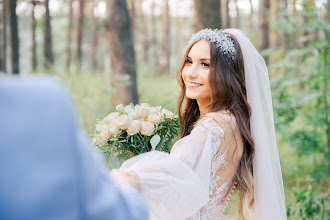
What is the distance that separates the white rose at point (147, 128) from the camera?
6.95 ft

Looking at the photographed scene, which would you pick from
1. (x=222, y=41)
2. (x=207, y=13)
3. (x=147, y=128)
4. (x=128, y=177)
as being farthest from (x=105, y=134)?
(x=207, y=13)

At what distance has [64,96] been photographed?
3.18ft

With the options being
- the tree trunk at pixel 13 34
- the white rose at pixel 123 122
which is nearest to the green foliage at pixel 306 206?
the white rose at pixel 123 122

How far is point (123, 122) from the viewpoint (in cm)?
209

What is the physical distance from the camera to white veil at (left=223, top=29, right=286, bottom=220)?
7.29 ft

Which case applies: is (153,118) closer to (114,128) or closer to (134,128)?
(134,128)

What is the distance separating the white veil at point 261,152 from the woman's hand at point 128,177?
3.46ft

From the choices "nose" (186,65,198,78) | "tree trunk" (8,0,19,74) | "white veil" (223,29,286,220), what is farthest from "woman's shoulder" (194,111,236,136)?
"tree trunk" (8,0,19,74)

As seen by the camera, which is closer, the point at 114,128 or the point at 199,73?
the point at 114,128

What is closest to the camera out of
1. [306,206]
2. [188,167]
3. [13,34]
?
[188,167]

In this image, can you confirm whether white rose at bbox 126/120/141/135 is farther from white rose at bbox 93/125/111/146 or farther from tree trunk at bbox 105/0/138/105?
tree trunk at bbox 105/0/138/105

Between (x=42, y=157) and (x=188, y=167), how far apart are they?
89 cm

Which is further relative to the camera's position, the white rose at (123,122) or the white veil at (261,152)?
the white veil at (261,152)

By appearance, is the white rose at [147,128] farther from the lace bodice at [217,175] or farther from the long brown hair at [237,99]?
the long brown hair at [237,99]
